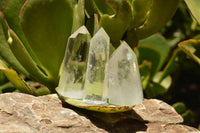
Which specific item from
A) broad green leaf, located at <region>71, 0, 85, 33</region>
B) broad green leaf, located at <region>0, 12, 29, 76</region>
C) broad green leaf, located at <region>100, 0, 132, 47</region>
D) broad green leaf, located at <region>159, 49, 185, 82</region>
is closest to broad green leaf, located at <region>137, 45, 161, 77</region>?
broad green leaf, located at <region>159, 49, 185, 82</region>

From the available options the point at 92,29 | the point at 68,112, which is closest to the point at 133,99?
the point at 68,112

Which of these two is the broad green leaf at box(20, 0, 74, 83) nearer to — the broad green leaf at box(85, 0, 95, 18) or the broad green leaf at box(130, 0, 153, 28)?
the broad green leaf at box(85, 0, 95, 18)

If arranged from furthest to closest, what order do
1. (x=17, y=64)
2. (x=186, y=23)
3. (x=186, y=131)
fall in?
1. (x=186, y=23)
2. (x=17, y=64)
3. (x=186, y=131)

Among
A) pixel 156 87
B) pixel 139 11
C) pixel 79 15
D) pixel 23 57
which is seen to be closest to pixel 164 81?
pixel 156 87

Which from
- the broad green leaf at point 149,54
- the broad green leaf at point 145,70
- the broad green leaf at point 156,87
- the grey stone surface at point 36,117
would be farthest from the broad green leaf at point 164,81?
the grey stone surface at point 36,117

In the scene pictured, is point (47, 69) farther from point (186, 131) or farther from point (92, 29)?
point (186, 131)

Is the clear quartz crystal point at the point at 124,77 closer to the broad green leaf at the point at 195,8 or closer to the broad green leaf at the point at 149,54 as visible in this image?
the broad green leaf at the point at 195,8

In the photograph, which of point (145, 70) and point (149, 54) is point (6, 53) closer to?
point (145, 70)
